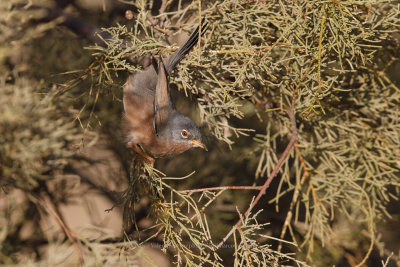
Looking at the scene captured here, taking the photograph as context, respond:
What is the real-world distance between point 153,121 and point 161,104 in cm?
21

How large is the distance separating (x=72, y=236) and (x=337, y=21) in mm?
1904

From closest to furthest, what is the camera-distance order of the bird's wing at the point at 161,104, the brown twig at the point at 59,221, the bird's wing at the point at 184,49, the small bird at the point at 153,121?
the brown twig at the point at 59,221, the bird's wing at the point at 184,49, the bird's wing at the point at 161,104, the small bird at the point at 153,121

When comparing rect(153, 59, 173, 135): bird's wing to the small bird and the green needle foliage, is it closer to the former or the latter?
the small bird

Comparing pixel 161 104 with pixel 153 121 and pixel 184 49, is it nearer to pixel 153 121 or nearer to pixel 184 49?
pixel 153 121

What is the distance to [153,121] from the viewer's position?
3.43 metres

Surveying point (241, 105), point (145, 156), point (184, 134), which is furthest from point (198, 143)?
point (241, 105)

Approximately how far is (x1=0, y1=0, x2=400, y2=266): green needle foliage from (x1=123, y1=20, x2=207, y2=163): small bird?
0.80ft

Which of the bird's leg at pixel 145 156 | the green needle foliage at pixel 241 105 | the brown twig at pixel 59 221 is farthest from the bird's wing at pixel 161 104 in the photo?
the brown twig at pixel 59 221

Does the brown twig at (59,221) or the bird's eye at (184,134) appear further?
the bird's eye at (184,134)

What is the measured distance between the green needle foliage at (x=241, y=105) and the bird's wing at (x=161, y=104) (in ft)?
0.34

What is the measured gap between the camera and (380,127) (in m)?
3.34

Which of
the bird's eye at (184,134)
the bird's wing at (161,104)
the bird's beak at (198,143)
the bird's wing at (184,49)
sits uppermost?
the bird's wing at (184,49)

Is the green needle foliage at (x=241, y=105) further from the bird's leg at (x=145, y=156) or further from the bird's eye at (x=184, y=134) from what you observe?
the bird's eye at (x=184, y=134)

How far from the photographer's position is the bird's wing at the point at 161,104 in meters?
3.00
